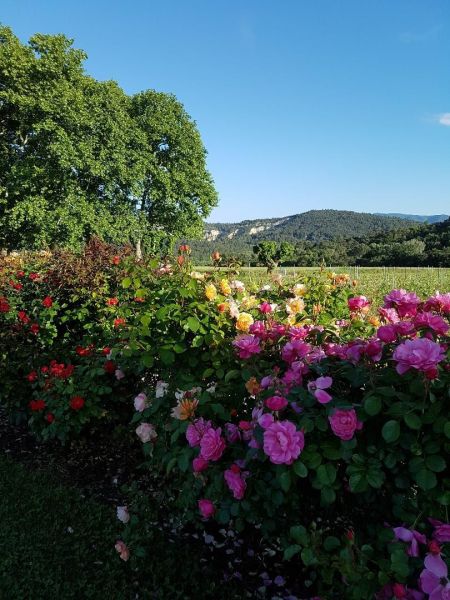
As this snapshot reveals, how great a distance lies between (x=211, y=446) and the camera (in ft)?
5.45

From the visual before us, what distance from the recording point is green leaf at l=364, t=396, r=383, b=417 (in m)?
1.34

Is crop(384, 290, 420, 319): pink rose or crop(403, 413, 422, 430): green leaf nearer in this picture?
crop(403, 413, 422, 430): green leaf

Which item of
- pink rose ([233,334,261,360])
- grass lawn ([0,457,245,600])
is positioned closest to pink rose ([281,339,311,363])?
pink rose ([233,334,261,360])

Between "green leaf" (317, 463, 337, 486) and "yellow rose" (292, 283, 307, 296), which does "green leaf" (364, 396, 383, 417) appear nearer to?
"green leaf" (317, 463, 337, 486)

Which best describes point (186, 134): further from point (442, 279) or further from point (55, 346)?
point (55, 346)

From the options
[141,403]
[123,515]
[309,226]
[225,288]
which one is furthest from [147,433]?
[309,226]

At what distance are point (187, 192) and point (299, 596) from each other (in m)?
23.9

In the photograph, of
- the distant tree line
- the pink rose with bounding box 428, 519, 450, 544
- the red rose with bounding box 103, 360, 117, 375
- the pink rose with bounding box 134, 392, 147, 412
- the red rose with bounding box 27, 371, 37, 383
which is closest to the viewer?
the pink rose with bounding box 428, 519, 450, 544

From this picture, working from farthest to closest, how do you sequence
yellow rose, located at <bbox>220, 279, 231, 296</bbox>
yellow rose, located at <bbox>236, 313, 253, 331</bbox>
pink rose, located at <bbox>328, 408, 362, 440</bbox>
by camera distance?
yellow rose, located at <bbox>220, 279, 231, 296</bbox>
yellow rose, located at <bbox>236, 313, 253, 331</bbox>
pink rose, located at <bbox>328, 408, 362, 440</bbox>

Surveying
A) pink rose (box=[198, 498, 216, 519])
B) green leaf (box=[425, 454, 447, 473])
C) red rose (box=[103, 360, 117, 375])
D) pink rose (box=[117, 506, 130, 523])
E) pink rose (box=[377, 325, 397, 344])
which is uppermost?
pink rose (box=[377, 325, 397, 344])

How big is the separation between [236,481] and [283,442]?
0.32 m

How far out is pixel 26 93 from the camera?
66.5 feet

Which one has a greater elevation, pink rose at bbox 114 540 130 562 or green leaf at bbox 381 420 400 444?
green leaf at bbox 381 420 400 444

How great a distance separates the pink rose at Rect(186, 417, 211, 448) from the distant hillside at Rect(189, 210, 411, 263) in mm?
75384
